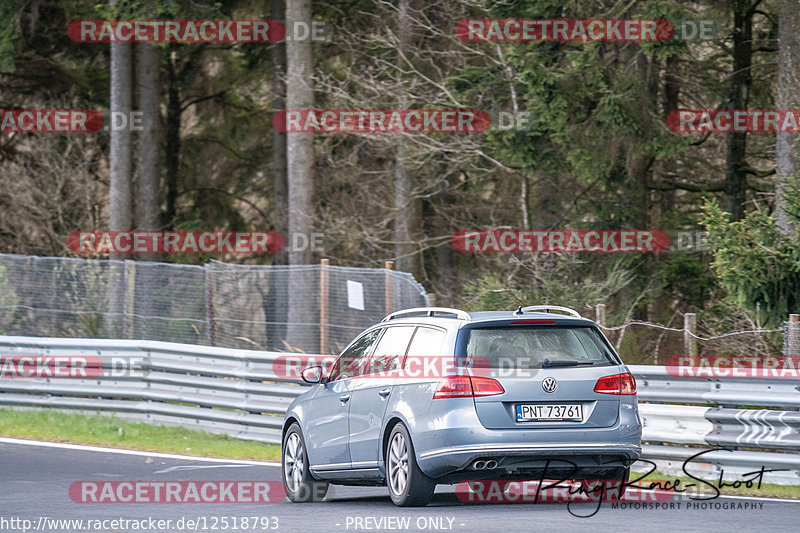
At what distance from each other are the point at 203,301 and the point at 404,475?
1092cm

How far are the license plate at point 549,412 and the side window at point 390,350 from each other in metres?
1.19

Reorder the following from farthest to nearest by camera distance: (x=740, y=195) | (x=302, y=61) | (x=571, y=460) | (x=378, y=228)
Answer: (x=378, y=228) < (x=302, y=61) < (x=740, y=195) < (x=571, y=460)

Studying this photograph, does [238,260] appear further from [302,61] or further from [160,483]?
[160,483]

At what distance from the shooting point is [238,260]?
1510 inches

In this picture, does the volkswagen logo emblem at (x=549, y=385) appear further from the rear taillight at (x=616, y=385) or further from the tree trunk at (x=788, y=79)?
the tree trunk at (x=788, y=79)

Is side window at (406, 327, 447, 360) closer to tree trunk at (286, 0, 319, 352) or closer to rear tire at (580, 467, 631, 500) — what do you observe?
rear tire at (580, 467, 631, 500)

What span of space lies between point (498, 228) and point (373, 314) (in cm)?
852

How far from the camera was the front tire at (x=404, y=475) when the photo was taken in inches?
368

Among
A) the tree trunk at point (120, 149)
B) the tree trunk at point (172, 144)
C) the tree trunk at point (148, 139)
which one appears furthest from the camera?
the tree trunk at point (172, 144)

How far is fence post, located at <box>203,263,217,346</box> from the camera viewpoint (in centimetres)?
1902

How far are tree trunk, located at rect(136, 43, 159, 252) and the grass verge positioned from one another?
53.1 feet

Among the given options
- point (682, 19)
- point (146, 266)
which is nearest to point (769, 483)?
point (682, 19)

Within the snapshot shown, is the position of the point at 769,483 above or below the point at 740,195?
below

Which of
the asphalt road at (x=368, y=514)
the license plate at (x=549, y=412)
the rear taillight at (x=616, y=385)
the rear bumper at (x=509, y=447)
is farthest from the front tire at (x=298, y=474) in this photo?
the rear taillight at (x=616, y=385)
